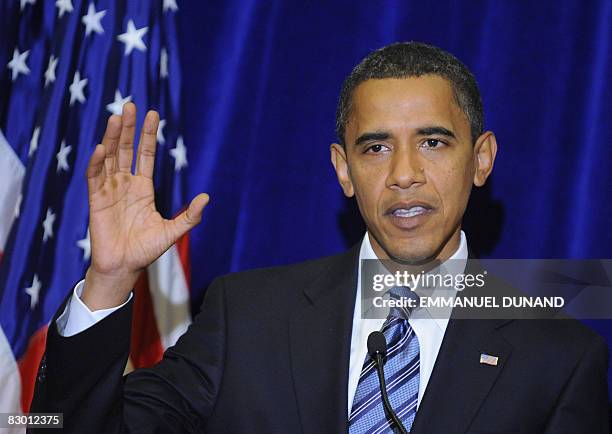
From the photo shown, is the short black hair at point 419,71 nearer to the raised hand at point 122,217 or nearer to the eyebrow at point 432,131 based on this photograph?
the eyebrow at point 432,131

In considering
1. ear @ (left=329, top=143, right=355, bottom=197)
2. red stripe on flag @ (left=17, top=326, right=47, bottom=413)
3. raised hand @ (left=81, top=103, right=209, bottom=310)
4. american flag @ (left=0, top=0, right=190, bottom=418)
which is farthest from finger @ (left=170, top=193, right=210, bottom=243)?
red stripe on flag @ (left=17, top=326, right=47, bottom=413)

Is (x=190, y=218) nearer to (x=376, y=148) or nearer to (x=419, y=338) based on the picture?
(x=376, y=148)

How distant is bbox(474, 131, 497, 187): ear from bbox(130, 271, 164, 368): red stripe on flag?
48.4 inches

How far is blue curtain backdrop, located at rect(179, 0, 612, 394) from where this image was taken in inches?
117

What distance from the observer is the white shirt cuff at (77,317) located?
5.81 feet

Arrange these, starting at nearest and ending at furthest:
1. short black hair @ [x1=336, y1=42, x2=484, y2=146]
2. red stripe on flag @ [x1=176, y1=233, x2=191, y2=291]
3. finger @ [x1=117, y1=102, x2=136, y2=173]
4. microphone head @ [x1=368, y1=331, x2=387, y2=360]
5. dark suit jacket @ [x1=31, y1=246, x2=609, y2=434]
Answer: microphone head @ [x1=368, y1=331, x2=387, y2=360]
finger @ [x1=117, y1=102, x2=136, y2=173]
dark suit jacket @ [x1=31, y1=246, x2=609, y2=434]
short black hair @ [x1=336, y1=42, x2=484, y2=146]
red stripe on flag @ [x1=176, y1=233, x2=191, y2=291]

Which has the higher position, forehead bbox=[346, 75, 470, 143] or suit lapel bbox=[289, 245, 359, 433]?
forehead bbox=[346, 75, 470, 143]

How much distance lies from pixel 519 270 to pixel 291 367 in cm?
125

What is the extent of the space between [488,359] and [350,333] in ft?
1.15

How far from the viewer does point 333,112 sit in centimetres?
306

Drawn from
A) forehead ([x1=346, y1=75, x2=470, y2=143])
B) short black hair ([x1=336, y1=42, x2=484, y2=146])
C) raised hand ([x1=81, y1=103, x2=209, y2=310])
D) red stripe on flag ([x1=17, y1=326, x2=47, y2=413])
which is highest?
short black hair ([x1=336, y1=42, x2=484, y2=146])

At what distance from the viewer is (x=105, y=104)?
282 centimetres

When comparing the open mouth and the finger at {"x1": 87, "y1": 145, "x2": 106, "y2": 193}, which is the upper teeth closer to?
the open mouth

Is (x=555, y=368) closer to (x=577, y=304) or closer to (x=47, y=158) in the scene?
(x=577, y=304)
